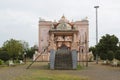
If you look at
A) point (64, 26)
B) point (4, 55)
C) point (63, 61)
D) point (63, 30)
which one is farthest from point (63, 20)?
point (63, 61)

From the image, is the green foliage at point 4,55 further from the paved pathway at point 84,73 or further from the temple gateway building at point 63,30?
the temple gateway building at point 63,30

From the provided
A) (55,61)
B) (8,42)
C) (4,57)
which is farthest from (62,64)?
(8,42)

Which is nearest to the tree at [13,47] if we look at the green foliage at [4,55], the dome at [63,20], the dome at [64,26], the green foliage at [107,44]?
the green foliage at [4,55]

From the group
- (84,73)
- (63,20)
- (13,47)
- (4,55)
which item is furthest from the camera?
(63,20)

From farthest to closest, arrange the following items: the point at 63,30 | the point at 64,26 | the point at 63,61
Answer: the point at 64,26 → the point at 63,30 → the point at 63,61

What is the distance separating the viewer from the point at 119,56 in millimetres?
48000

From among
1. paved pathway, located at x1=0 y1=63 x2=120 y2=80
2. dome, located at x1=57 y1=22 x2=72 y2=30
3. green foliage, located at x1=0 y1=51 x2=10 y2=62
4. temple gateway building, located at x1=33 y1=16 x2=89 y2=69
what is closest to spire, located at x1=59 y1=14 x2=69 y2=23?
temple gateway building, located at x1=33 y1=16 x2=89 y2=69

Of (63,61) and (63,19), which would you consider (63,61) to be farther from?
(63,19)

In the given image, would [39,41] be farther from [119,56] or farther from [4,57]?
[119,56]

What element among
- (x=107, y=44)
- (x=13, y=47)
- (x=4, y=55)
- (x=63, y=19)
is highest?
(x=63, y=19)

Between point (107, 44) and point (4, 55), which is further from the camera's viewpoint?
point (107, 44)

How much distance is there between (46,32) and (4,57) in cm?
4672

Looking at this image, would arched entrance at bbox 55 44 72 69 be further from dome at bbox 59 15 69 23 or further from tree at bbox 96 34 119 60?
dome at bbox 59 15 69 23

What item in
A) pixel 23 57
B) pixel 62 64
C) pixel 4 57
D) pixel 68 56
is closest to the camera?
pixel 62 64
